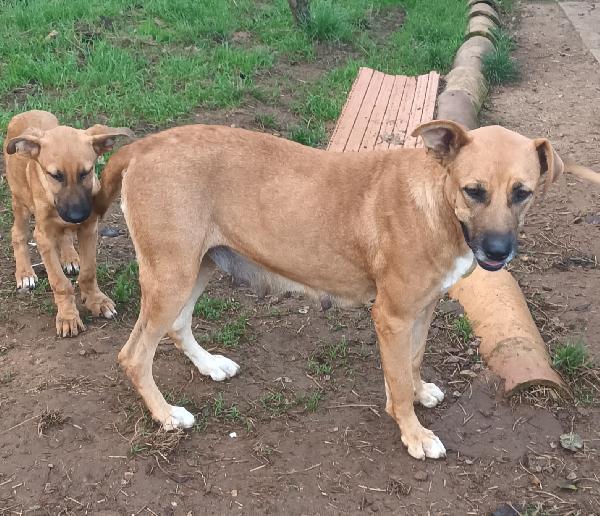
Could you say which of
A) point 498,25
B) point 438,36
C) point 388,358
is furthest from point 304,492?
point 498,25

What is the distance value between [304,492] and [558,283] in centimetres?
257

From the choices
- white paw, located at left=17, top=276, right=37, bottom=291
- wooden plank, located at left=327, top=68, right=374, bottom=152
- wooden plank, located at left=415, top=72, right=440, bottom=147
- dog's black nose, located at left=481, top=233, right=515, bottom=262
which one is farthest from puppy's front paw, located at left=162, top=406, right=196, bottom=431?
wooden plank, located at left=415, top=72, right=440, bottom=147

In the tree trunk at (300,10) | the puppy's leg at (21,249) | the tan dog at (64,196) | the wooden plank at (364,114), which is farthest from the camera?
the tree trunk at (300,10)

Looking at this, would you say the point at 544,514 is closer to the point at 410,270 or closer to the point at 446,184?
the point at 410,270

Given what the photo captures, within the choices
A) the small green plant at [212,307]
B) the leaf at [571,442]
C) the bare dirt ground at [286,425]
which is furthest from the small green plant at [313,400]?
the leaf at [571,442]

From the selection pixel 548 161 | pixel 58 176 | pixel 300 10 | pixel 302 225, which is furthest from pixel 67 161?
pixel 300 10

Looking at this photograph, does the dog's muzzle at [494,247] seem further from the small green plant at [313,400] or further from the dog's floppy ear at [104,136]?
the dog's floppy ear at [104,136]

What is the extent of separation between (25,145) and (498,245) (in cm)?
299

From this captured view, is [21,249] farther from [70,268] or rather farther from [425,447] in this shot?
[425,447]

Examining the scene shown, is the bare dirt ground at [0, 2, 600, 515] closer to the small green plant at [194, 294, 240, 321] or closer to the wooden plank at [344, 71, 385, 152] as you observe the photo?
the small green plant at [194, 294, 240, 321]

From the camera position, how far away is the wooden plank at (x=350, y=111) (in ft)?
22.5

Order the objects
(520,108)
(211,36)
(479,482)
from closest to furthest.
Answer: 1. (479,482)
2. (520,108)
3. (211,36)

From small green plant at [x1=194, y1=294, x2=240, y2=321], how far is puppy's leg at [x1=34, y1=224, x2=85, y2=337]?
0.75 meters

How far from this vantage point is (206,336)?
479 cm
